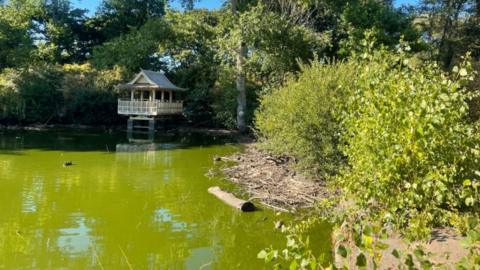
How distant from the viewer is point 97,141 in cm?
2216

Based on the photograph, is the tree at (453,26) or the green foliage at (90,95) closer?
the green foliage at (90,95)

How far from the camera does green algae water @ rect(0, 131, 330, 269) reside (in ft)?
22.6

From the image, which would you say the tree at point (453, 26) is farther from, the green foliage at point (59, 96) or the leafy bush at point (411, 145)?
the leafy bush at point (411, 145)

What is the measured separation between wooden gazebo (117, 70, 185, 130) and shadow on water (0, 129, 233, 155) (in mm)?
1645

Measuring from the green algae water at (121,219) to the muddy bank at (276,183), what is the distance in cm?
69

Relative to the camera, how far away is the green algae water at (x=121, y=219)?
6887 mm

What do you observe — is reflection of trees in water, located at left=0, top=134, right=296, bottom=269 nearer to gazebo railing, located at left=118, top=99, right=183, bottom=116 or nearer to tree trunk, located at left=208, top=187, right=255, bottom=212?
tree trunk, located at left=208, top=187, right=255, bottom=212

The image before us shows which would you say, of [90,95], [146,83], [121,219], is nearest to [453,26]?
[146,83]

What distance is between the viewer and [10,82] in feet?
98.2

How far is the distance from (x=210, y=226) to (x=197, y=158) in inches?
350

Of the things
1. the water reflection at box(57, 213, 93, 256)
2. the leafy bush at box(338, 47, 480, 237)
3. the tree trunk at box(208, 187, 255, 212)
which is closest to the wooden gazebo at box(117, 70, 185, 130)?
the tree trunk at box(208, 187, 255, 212)

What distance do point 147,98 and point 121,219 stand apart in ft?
73.5

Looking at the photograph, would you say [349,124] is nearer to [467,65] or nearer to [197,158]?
[467,65]

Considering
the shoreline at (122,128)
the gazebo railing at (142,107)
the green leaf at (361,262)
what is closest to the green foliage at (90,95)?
the shoreline at (122,128)
